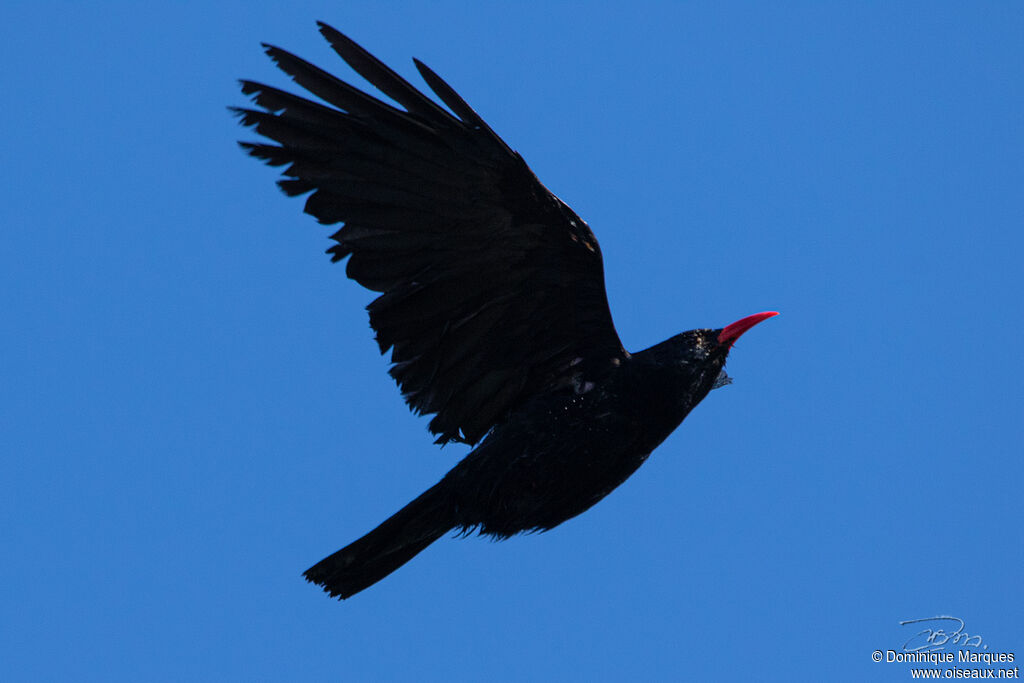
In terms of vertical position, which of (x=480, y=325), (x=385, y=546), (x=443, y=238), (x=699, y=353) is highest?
(x=443, y=238)

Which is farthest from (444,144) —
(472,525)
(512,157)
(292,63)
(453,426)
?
(472,525)

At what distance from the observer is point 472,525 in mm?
6109

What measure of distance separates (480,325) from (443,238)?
488 millimetres

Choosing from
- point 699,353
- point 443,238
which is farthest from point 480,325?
point 699,353

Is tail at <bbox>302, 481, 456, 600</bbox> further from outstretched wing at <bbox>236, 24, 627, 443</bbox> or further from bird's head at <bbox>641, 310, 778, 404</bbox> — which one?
bird's head at <bbox>641, 310, 778, 404</bbox>

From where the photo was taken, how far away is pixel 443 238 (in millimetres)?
5812

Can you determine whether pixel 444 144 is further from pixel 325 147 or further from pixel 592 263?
pixel 592 263

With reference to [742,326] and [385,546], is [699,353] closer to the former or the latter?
[742,326]

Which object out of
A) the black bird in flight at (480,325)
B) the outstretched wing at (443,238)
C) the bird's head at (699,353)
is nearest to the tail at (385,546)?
the black bird in flight at (480,325)

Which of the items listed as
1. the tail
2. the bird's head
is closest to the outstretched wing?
the bird's head

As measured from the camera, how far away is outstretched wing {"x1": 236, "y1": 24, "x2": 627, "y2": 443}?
5418mm

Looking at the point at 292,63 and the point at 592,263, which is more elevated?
the point at 292,63

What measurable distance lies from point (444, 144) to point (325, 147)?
528mm

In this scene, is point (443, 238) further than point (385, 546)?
No
